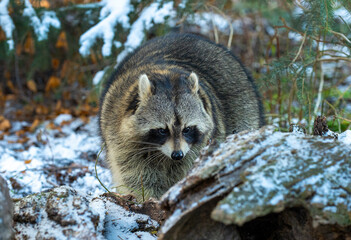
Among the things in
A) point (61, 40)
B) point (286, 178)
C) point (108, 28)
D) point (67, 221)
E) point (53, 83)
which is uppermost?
point (108, 28)

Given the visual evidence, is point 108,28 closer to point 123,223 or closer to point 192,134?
point 192,134

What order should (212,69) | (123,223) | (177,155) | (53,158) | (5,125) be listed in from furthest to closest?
(5,125) → (53,158) → (212,69) → (177,155) → (123,223)

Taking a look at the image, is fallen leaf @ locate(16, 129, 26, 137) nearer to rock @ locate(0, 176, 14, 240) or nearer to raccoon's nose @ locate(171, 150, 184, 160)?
raccoon's nose @ locate(171, 150, 184, 160)

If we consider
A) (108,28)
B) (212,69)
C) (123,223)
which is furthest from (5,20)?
(123,223)

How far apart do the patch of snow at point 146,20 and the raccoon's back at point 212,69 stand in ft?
1.42

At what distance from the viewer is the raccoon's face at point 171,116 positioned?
308 cm

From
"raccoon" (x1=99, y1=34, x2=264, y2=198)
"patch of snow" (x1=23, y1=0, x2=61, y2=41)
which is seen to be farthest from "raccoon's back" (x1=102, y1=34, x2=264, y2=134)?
"patch of snow" (x1=23, y1=0, x2=61, y2=41)

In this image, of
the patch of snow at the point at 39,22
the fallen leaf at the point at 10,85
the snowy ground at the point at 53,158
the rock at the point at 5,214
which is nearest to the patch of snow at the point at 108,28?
the patch of snow at the point at 39,22

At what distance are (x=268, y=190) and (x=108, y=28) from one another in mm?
3419

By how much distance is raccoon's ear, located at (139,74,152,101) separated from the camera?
123 inches

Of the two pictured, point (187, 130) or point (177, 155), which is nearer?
point (177, 155)

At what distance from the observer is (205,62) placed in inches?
165

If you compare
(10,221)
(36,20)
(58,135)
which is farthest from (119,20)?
(10,221)

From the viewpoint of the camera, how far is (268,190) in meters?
1.83
